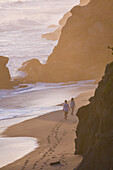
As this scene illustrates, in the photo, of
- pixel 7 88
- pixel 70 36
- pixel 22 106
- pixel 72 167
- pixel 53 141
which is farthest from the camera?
pixel 70 36

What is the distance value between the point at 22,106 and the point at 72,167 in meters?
18.8

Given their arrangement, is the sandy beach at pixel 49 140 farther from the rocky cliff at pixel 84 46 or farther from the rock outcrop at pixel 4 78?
the rocky cliff at pixel 84 46

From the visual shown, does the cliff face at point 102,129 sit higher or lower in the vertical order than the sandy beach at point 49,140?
higher

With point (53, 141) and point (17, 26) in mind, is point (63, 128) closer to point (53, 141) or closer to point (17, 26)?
point (53, 141)

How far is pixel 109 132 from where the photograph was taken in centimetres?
829

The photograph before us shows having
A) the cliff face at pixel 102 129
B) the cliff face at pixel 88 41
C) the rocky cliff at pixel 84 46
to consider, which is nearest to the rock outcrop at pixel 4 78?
the rocky cliff at pixel 84 46

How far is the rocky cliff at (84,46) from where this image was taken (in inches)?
1825

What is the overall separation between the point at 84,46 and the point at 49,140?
34851 mm

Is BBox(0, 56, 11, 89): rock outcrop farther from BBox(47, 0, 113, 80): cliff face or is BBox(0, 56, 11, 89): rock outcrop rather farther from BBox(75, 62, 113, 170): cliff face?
BBox(75, 62, 113, 170): cliff face

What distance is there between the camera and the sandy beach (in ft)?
35.4

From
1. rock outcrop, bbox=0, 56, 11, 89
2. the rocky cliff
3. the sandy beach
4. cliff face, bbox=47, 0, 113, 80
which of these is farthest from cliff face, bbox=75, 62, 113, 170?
cliff face, bbox=47, 0, 113, 80

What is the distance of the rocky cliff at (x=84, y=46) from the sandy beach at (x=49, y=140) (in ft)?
79.2

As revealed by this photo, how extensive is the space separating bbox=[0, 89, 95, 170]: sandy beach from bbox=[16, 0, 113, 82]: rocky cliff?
24.2 meters

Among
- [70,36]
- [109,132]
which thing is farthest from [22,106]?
[70,36]
